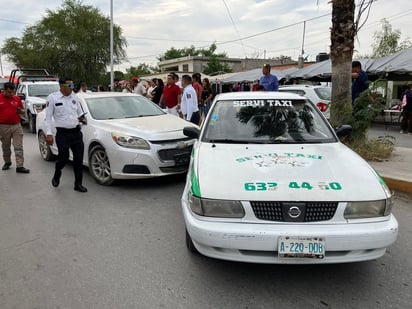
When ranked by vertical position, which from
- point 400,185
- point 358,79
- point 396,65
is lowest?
point 400,185

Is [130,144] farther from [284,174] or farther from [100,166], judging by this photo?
[284,174]

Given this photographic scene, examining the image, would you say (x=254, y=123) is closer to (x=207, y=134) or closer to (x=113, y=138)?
(x=207, y=134)

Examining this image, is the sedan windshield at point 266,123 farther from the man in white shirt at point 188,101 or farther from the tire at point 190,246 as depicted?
the man in white shirt at point 188,101

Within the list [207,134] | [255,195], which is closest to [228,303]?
[255,195]

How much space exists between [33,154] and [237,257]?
7677 mm

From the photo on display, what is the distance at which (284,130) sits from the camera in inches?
167

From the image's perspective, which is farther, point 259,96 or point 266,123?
point 259,96

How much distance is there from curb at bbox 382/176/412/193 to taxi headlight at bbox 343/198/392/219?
299cm

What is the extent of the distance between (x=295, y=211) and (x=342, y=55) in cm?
558

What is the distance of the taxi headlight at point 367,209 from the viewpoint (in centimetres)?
287

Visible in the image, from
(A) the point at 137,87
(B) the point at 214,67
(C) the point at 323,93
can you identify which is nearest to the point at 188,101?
(A) the point at 137,87

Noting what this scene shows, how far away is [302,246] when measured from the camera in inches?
108

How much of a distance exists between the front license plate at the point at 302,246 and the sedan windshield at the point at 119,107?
4.57m

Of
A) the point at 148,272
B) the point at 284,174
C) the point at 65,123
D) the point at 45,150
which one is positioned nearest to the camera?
the point at 284,174
